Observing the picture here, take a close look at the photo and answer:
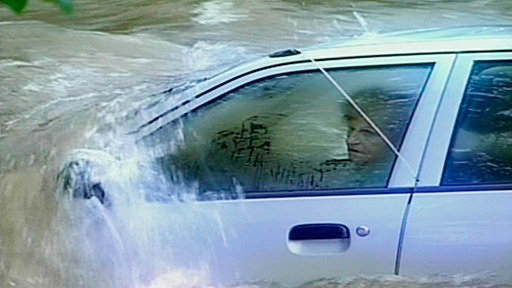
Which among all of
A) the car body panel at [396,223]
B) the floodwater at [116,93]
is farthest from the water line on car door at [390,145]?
the floodwater at [116,93]

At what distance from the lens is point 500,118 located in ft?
10.7

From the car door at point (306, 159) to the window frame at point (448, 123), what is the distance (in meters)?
0.03

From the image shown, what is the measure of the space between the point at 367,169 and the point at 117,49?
18.7 ft

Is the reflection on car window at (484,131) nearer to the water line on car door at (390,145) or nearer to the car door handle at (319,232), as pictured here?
the water line on car door at (390,145)

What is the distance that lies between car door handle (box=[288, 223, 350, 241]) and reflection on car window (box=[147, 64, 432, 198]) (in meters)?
0.15

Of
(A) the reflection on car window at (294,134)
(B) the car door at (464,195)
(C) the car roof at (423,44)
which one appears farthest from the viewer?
(C) the car roof at (423,44)

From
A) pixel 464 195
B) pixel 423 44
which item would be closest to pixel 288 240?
pixel 464 195

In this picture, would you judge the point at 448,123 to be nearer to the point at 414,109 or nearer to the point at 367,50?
the point at 414,109

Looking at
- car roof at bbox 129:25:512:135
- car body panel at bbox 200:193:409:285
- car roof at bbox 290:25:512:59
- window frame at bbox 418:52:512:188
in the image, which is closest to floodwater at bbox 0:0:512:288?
car body panel at bbox 200:193:409:285

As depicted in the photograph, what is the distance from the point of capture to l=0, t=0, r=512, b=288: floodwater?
3244 mm

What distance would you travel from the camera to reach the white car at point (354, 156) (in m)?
3.10

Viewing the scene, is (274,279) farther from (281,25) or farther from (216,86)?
(281,25)

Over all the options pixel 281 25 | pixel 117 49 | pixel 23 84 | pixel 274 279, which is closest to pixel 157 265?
pixel 274 279

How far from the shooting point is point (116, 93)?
6.44 meters
